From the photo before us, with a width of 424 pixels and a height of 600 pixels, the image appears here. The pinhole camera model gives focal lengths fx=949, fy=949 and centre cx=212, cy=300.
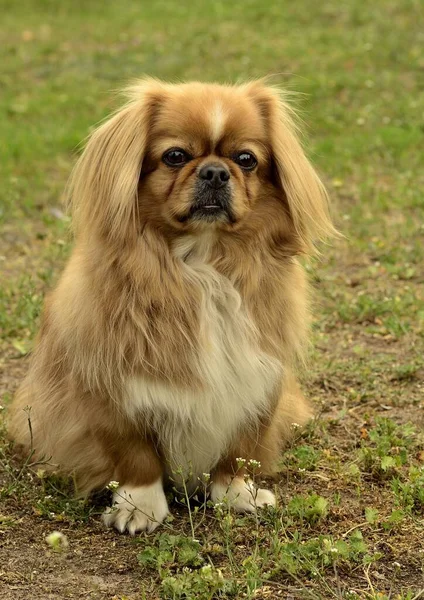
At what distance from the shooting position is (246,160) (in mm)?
3164

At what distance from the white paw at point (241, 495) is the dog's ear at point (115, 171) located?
96cm

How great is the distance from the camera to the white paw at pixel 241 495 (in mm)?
3293

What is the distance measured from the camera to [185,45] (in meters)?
9.71

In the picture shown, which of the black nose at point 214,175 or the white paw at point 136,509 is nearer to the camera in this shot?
the black nose at point 214,175

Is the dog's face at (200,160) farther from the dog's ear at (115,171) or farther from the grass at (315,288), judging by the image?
the grass at (315,288)

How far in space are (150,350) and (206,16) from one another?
830cm

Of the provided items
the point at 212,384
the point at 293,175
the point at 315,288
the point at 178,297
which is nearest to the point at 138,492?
the point at 212,384

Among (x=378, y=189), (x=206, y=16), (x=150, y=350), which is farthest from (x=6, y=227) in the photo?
(x=206, y=16)

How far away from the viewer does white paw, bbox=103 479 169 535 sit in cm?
316

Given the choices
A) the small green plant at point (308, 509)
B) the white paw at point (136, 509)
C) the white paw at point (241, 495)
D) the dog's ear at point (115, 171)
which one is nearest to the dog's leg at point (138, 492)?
the white paw at point (136, 509)

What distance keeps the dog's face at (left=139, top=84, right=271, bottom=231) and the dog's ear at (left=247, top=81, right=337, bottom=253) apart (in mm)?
112

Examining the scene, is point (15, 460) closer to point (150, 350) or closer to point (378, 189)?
point (150, 350)

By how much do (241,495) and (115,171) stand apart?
120cm

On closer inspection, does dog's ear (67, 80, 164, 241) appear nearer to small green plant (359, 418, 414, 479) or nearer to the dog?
the dog
